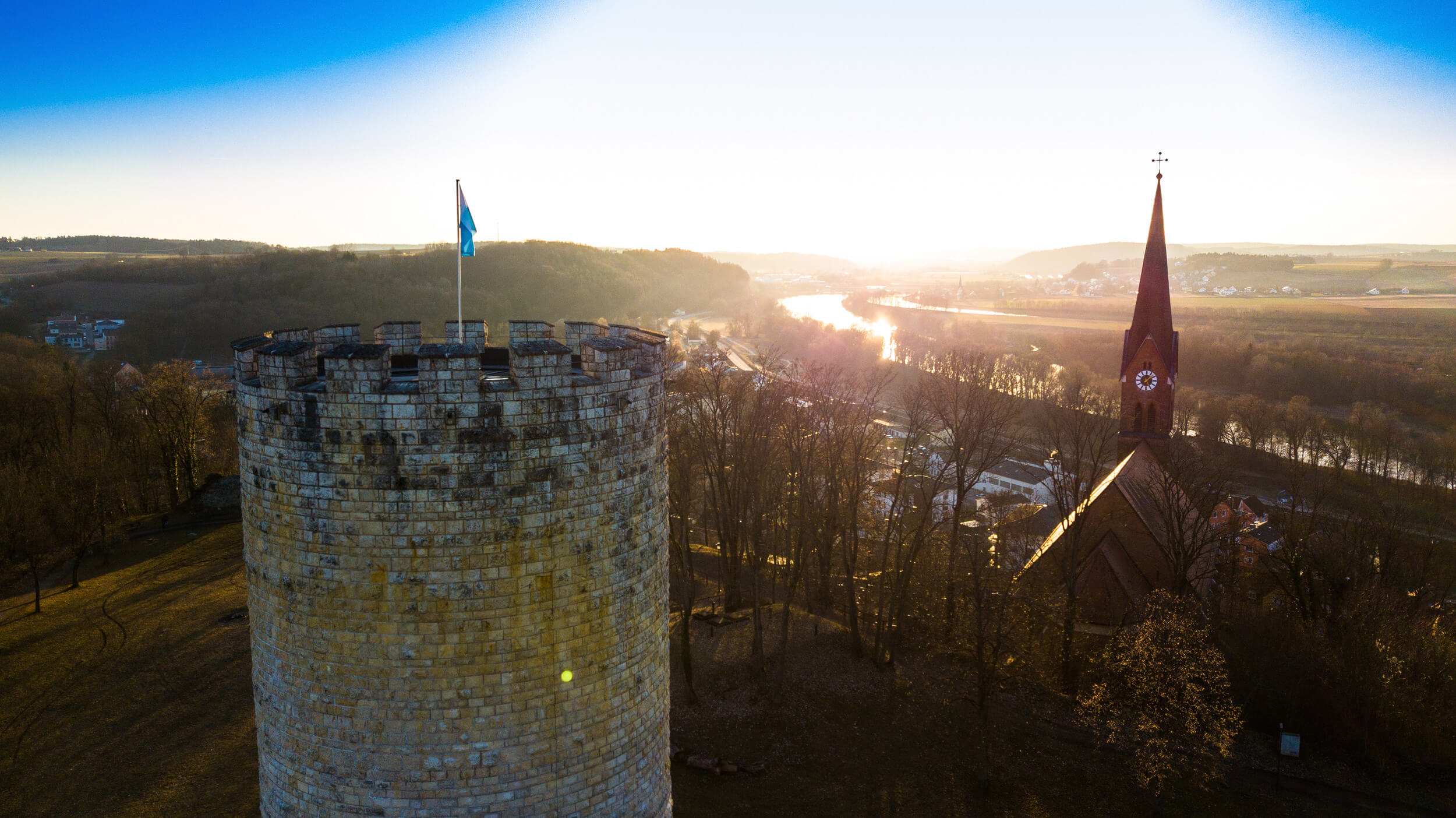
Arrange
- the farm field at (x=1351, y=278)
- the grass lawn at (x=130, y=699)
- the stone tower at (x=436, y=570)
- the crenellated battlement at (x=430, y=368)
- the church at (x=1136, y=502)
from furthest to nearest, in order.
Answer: the farm field at (x=1351, y=278) < the church at (x=1136, y=502) < the grass lawn at (x=130, y=699) < the stone tower at (x=436, y=570) < the crenellated battlement at (x=430, y=368)

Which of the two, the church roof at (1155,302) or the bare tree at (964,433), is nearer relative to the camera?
the bare tree at (964,433)

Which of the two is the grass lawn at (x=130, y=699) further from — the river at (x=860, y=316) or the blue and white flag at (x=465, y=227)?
the river at (x=860, y=316)

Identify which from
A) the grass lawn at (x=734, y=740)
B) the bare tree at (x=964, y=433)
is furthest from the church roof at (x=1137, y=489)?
the grass lawn at (x=734, y=740)

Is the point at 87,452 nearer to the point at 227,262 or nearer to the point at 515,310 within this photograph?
the point at 515,310

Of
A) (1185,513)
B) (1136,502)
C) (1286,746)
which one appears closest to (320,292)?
(1136,502)

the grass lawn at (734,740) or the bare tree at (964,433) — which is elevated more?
the bare tree at (964,433)

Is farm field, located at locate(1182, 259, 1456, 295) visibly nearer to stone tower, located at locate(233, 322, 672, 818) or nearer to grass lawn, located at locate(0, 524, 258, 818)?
stone tower, located at locate(233, 322, 672, 818)

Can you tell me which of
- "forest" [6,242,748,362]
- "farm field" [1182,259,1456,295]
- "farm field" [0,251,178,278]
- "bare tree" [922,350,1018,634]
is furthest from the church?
"farm field" [1182,259,1456,295]
